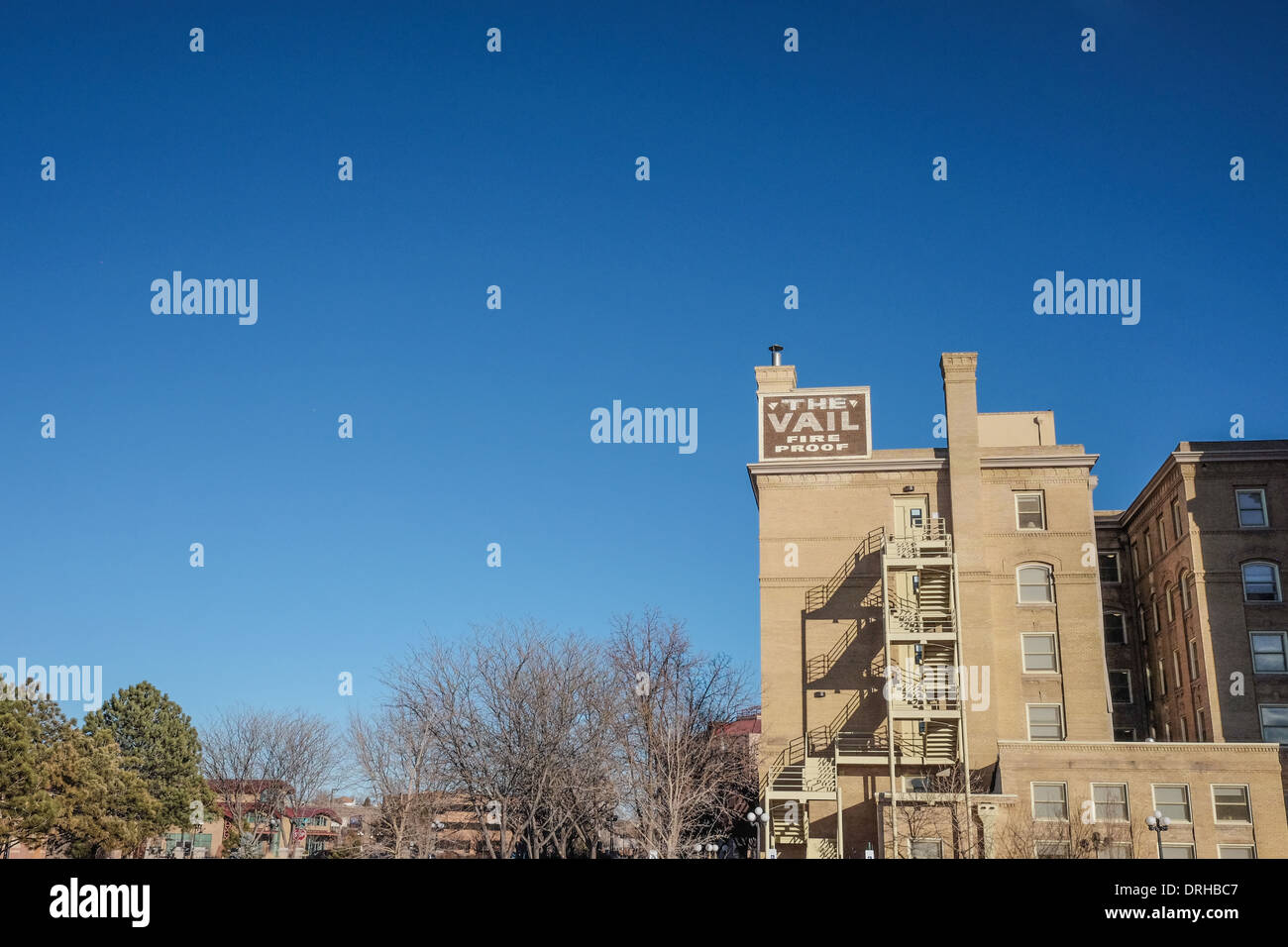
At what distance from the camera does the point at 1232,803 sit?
4269cm

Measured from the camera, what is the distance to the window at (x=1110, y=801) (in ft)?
141

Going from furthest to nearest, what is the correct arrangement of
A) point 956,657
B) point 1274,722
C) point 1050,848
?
1. point 956,657
2. point 1274,722
3. point 1050,848

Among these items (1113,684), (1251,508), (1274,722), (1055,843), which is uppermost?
(1251,508)

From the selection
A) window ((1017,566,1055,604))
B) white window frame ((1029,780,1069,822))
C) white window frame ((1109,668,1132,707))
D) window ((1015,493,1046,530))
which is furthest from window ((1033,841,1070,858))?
white window frame ((1109,668,1132,707))

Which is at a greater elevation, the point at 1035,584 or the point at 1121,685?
the point at 1035,584

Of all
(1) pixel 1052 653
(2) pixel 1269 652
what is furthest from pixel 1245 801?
(1) pixel 1052 653

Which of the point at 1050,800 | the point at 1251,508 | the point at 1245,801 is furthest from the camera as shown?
the point at 1251,508

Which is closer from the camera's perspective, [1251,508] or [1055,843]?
[1055,843]

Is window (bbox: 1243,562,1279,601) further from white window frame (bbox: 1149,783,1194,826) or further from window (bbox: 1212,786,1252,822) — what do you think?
white window frame (bbox: 1149,783,1194,826)

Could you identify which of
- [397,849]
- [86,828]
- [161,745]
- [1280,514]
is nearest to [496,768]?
[397,849]

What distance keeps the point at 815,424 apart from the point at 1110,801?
2044 cm

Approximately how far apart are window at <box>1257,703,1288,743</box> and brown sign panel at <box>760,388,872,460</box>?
19775mm

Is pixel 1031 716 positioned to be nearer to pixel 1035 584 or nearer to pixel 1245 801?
pixel 1035 584
